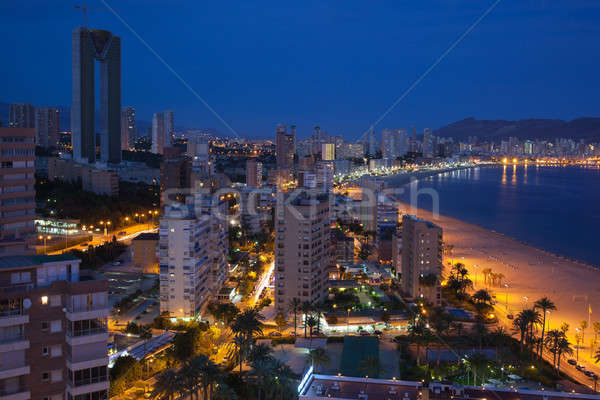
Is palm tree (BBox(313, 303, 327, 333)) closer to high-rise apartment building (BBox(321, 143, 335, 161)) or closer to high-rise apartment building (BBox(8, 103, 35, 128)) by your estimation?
high-rise apartment building (BBox(8, 103, 35, 128))

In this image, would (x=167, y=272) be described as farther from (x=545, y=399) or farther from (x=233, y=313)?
(x=545, y=399)

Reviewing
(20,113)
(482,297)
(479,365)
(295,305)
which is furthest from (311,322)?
(20,113)

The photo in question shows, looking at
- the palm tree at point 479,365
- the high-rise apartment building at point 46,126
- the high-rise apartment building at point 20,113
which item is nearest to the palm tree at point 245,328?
the palm tree at point 479,365

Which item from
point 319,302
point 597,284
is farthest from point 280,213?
point 597,284

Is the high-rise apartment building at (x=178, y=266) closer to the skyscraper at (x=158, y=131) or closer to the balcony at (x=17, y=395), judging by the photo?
the balcony at (x=17, y=395)

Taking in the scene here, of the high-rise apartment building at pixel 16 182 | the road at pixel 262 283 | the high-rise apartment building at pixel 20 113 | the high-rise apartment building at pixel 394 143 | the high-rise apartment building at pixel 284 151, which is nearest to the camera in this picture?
the high-rise apartment building at pixel 16 182

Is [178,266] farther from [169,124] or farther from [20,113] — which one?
[169,124]
